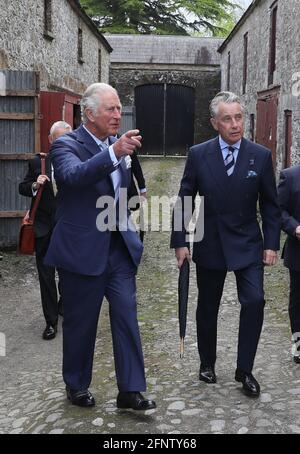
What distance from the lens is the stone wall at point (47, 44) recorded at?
9703mm

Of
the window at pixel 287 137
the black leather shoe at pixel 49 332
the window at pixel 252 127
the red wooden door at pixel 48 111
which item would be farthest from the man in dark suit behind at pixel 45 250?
the window at pixel 252 127

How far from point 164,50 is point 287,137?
584 inches

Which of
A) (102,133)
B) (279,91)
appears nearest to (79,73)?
(279,91)

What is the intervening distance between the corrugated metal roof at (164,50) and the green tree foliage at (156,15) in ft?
9.43

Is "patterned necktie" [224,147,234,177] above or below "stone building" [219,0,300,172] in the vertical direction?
below

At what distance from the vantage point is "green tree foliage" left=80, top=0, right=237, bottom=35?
99.0 feet

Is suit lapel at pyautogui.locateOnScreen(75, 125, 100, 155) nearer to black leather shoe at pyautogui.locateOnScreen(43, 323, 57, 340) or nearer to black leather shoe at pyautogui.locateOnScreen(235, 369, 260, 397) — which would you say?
black leather shoe at pyautogui.locateOnScreen(235, 369, 260, 397)

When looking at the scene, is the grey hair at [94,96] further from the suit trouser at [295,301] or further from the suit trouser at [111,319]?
the suit trouser at [295,301]

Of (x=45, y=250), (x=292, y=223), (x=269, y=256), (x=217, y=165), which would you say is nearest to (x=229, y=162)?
(x=217, y=165)

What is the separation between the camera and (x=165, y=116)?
86.3 ft

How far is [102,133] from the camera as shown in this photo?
3.53 meters

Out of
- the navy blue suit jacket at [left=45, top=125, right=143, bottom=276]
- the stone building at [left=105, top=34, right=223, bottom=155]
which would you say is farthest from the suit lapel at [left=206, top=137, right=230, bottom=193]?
the stone building at [left=105, top=34, right=223, bottom=155]

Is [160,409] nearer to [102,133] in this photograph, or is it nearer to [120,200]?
[120,200]
